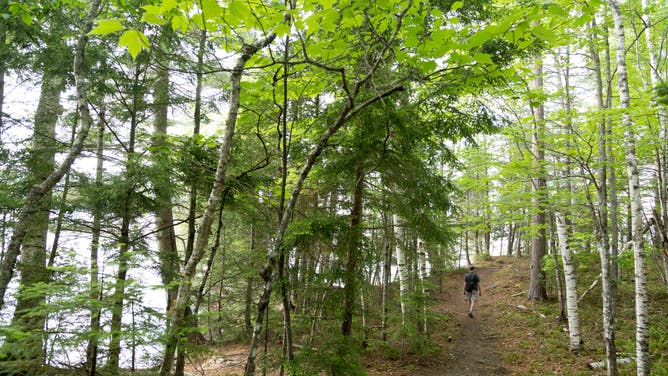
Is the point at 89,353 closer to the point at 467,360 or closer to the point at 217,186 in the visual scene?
the point at 217,186

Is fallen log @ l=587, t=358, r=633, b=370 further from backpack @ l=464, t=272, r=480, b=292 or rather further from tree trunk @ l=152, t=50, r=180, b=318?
tree trunk @ l=152, t=50, r=180, b=318

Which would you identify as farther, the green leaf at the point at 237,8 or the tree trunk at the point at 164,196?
the tree trunk at the point at 164,196

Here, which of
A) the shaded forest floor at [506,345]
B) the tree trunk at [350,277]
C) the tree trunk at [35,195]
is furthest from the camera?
the shaded forest floor at [506,345]

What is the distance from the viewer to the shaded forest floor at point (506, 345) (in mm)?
7809

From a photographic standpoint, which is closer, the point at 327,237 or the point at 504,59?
the point at 327,237

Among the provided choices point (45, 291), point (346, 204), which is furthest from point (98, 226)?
point (346, 204)

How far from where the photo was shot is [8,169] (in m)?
5.96

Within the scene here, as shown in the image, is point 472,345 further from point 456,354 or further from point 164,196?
point 164,196

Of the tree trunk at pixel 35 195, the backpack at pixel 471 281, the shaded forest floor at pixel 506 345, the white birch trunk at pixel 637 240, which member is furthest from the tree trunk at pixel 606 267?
the tree trunk at pixel 35 195

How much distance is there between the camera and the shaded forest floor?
307 inches

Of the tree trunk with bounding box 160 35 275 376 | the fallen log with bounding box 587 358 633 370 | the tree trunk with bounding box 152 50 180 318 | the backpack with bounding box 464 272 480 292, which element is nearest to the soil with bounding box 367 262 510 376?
the backpack with bounding box 464 272 480 292

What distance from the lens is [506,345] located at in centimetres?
957

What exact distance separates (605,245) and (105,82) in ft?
32.2

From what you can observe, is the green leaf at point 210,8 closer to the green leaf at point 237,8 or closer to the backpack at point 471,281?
the green leaf at point 237,8
